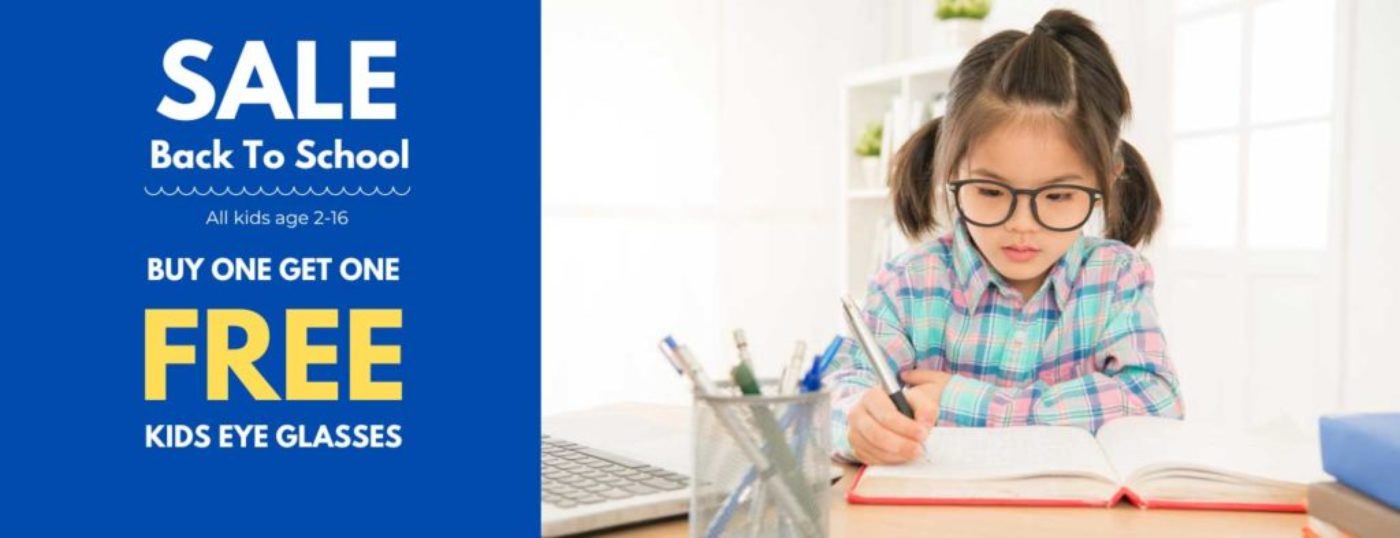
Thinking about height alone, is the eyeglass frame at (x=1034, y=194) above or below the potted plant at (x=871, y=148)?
below

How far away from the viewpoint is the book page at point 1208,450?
2.97 feet

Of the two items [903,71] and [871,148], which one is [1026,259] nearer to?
[903,71]

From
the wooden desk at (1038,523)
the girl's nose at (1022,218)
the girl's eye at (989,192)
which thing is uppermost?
the girl's eye at (989,192)

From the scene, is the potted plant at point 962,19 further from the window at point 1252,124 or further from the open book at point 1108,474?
the open book at point 1108,474

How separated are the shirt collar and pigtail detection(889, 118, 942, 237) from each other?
8cm

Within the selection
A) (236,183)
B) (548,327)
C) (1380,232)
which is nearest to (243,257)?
(236,183)

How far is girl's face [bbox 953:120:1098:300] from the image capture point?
1.29 m

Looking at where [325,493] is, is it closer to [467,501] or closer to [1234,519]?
[467,501]

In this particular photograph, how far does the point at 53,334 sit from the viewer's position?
0.62m

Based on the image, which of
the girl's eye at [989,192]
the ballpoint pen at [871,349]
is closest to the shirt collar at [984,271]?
the girl's eye at [989,192]

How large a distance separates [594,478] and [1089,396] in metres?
0.63

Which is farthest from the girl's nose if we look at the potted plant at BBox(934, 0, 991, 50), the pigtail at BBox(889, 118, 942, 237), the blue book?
the potted plant at BBox(934, 0, 991, 50)

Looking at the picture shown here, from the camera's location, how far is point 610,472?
2.98ft

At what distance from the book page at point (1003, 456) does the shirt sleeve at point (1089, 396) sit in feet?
0.45
